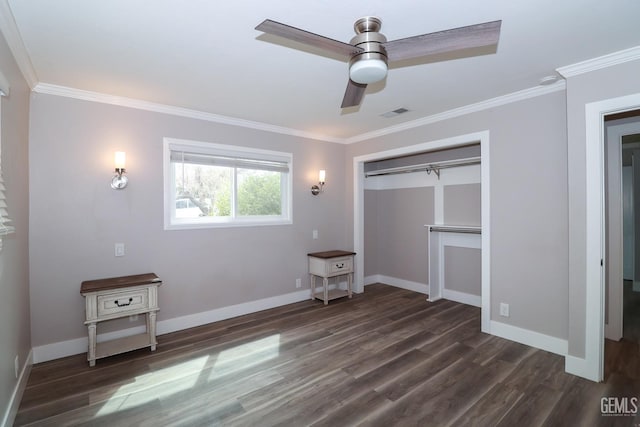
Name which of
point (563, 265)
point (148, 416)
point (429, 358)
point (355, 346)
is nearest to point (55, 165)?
point (148, 416)

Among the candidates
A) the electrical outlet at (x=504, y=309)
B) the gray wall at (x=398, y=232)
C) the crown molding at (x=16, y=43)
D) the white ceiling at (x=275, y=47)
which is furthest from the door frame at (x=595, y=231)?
the crown molding at (x=16, y=43)

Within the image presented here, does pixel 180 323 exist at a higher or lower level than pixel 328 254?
lower

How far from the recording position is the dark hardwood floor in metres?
2.12

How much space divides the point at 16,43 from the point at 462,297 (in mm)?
5466

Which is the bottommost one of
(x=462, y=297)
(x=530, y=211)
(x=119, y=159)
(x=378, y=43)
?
(x=462, y=297)

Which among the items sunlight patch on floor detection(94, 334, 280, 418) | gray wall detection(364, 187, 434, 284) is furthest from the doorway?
sunlight patch on floor detection(94, 334, 280, 418)

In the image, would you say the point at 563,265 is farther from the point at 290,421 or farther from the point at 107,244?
the point at 107,244

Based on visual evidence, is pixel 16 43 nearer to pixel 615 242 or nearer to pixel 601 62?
pixel 601 62

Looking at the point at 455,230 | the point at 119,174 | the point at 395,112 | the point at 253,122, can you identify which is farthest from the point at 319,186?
the point at 119,174

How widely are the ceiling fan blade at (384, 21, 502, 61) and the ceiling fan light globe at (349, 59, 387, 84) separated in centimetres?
11

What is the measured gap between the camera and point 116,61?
2.48 metres

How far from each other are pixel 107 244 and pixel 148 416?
6.05ft

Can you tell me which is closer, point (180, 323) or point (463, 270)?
point (180, 323)

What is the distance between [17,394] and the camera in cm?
223
